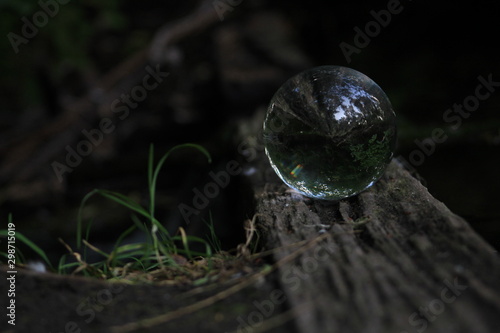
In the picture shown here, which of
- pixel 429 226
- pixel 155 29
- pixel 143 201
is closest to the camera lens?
pixel 429 226

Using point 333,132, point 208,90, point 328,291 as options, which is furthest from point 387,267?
point 208,90

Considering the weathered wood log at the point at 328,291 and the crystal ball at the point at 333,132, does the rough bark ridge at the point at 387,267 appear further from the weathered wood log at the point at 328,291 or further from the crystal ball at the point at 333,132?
the crystal ball at the point at 333,132

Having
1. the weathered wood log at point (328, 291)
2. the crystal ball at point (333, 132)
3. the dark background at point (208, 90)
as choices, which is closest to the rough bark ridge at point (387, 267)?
the weathered wood log at point (328, 291)

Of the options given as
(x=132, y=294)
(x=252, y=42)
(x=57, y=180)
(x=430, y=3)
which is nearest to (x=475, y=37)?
(x=430, y=3)

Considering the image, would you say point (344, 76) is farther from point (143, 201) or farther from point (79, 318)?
point (143, 201)

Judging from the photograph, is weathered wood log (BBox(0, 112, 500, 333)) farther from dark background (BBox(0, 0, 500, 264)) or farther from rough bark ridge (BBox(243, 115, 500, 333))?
dark background (BBox(0, 0, 500, 264))

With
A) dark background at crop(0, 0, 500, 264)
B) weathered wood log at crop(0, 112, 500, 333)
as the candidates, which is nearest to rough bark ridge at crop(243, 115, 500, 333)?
weathered wood log at crop(0, 112, 500, 333)
